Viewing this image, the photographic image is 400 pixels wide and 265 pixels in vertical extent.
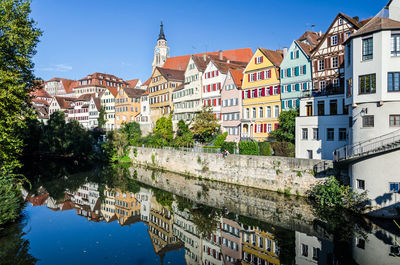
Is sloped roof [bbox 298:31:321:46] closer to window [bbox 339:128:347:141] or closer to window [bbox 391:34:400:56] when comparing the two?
window [bbox 339:128:347:141]

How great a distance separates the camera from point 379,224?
19.3m

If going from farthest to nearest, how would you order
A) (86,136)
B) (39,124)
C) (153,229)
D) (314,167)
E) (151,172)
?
1. (39,124)
2. (86,136)
3. (151,172)
4. (314,167)
5. (153,229)

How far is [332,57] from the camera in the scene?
3119 centimetres

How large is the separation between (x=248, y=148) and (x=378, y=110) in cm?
1440

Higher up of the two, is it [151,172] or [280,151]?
[280,151]

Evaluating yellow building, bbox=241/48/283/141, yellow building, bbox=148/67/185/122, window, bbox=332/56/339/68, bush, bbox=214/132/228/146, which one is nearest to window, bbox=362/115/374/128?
window, bbox=332/56/339/68

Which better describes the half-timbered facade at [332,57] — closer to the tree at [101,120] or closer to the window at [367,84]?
the window at [367,84]

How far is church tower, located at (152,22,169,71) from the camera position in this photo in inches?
4018

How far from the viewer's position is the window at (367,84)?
20.5 meters

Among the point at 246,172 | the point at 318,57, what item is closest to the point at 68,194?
the point at 246,172

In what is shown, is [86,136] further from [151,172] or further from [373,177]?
[373,177]

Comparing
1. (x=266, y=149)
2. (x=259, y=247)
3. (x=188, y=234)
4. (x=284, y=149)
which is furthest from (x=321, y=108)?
(x=188, y=234)

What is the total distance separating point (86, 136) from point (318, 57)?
135ft

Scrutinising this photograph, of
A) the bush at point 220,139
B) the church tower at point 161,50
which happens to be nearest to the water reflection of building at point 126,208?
Result: the bush at point 220,139
